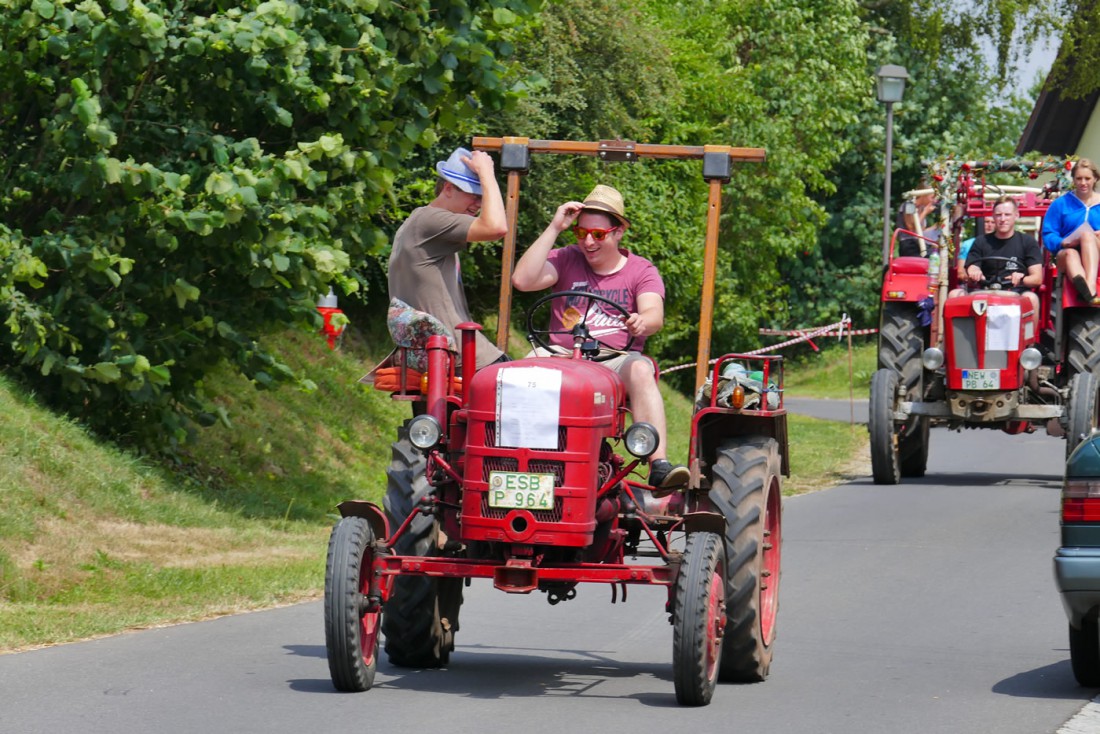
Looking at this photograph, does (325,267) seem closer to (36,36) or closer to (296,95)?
(296,95)

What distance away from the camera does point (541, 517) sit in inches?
324

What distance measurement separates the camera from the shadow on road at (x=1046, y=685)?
8.95 metres

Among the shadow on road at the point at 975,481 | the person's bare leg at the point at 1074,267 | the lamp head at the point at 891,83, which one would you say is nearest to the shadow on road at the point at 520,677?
the person's bare leg at the point at 1074,267

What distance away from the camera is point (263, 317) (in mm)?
15633

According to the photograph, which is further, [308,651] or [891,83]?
[891,83]

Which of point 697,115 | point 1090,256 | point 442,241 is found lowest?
point 1090,256

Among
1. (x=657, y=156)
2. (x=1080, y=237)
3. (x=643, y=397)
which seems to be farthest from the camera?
(x=1080, y=237)

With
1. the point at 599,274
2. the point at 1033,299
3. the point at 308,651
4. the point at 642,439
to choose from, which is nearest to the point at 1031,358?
the point at 1033,299

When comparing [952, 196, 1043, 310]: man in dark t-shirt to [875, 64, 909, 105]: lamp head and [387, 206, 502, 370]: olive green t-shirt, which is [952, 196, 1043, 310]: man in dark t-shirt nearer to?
[875, 64, 909, 105]: lamp head

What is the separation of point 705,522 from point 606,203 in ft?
5.95

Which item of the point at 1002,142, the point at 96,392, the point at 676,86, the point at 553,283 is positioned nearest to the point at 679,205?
the point at 676,86

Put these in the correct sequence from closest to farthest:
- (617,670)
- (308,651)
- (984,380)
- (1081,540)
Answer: (1081,540) → (617,670) → (308,651) → (984,380)

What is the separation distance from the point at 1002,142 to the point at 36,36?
5214 centimetres

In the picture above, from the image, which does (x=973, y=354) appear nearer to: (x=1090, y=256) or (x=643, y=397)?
(x=1090, y=256)
